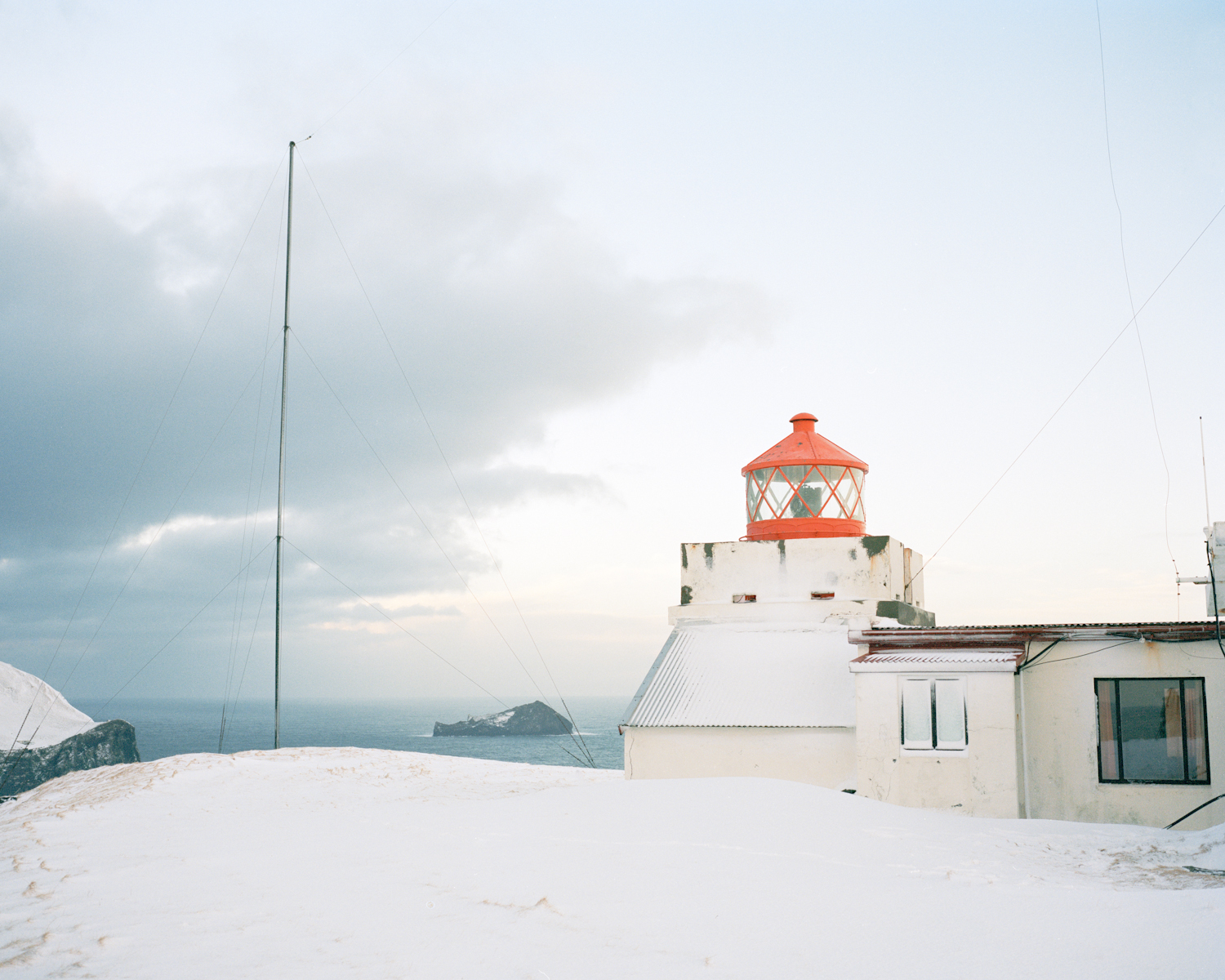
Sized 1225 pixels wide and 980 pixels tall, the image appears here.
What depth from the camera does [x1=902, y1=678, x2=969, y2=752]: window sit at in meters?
14.9

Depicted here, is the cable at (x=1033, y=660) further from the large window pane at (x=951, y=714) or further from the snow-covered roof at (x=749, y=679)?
the snow-covered roof at (x=749, y=679)

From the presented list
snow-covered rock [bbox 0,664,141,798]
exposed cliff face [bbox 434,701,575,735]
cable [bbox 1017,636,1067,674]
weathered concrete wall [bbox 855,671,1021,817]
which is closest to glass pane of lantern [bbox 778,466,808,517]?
weathered concrete wall [bbox 855,671,1021,817]

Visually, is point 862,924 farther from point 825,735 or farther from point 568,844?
point 825,735

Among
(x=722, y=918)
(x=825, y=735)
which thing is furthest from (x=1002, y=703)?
(x=722, y=918)

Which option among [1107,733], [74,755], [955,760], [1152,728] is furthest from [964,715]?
[74,755]

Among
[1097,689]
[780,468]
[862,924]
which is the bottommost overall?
[862,924]

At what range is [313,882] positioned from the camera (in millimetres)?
8578

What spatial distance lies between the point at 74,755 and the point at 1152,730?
6601 cm

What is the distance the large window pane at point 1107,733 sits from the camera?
578 inches

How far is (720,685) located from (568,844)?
31.2 ft

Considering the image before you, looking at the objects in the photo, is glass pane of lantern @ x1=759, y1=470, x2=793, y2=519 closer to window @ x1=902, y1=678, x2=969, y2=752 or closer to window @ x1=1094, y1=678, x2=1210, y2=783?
window @ x1=902, y1=678, x2=969, y2=752

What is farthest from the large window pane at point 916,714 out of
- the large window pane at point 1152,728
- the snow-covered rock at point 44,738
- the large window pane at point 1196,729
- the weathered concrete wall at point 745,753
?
the snow-covered rock at point 44,738

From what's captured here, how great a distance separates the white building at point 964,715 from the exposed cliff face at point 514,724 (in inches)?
4579

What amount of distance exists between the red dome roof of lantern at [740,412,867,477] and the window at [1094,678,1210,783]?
884 centimetres
